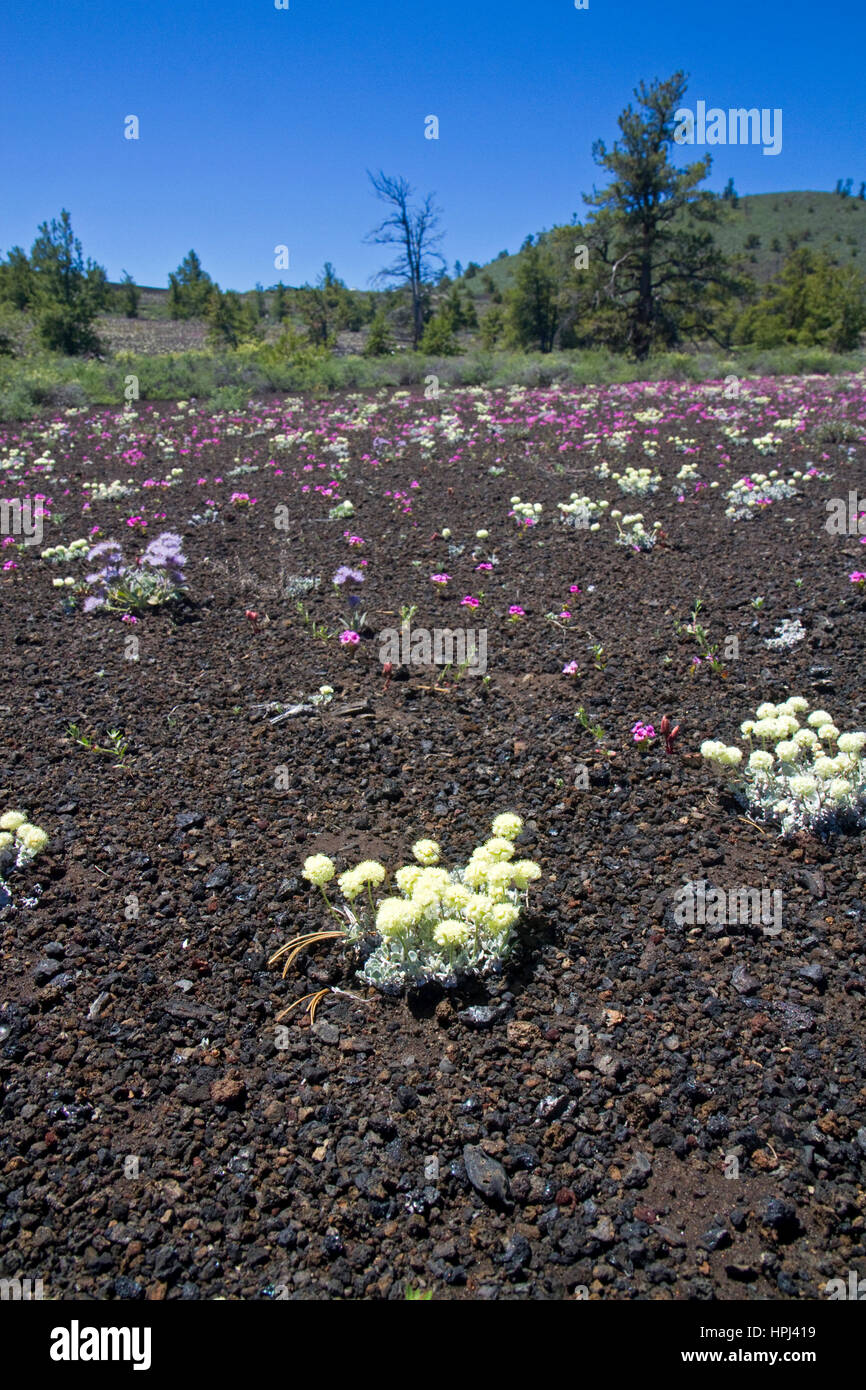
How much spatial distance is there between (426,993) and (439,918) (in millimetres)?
265

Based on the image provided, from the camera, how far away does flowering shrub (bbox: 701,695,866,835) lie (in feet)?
9.86

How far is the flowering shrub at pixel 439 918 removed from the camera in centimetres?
240

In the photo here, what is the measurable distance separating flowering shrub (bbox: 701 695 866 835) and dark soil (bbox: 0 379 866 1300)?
133mm

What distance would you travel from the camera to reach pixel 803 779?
3.04 metres

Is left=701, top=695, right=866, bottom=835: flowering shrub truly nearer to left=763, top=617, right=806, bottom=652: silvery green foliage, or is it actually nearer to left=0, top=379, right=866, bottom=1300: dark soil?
left=0, top=379, right=866, bottom=1300: dark soil

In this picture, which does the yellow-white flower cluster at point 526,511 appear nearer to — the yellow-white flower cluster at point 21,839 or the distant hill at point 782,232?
the yellow-white flower cluster at point 21,839

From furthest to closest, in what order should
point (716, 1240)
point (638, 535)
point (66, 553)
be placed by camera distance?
point (66, 553) → point (638, 535) → point (716, 1240)

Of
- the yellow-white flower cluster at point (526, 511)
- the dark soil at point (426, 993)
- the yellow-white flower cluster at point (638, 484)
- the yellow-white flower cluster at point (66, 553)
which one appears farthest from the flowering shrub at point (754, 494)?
the yellow-white flower cluster at point (66, 553)

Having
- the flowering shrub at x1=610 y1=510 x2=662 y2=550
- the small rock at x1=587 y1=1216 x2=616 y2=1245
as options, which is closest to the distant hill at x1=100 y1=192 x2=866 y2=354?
the flowering shrub at x1=610 y1=510 x2=662 y2=550

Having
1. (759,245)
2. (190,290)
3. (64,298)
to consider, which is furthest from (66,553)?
(759,245)

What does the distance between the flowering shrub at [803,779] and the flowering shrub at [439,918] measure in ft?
4.20

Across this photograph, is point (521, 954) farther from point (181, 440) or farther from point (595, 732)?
point (181, 440)

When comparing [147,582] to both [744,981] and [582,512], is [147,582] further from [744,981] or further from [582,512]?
[744,981]

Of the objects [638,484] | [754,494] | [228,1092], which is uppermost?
[638,484]
